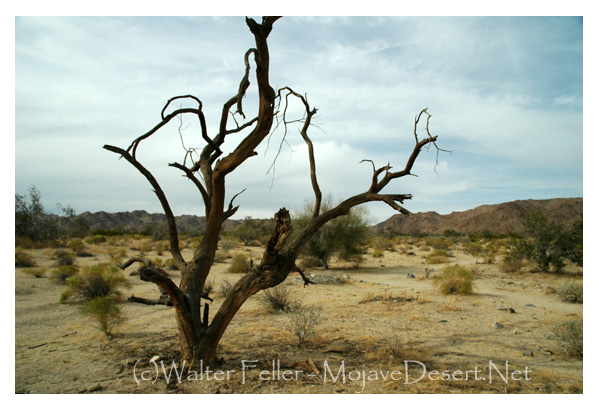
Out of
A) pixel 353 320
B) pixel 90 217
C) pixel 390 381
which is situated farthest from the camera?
pixel 90 217

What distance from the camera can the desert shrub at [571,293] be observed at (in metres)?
10.9

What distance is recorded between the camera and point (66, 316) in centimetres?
966

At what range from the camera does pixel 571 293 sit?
11039 mm

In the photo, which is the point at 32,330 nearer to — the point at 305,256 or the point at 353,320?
the point at 353,320

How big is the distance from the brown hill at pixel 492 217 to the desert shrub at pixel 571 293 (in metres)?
64.4

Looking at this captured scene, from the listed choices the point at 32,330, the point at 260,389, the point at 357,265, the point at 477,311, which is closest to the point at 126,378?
the point at 260,389

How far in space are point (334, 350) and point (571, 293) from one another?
28.4 feet

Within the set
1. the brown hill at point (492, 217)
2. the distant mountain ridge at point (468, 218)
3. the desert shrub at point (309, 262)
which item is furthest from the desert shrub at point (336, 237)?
the distant mountain ridge at point (468, 218)

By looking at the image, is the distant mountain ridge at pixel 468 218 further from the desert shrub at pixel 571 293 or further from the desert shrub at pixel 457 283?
the desert shrub at pixel 571 293

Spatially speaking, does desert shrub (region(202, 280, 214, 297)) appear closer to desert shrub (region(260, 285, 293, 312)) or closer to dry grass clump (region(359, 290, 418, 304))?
desert shrub (region(260, 285, 293, 312))

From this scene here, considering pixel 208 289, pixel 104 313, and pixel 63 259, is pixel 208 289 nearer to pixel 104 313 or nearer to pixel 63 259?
pixel 104 313

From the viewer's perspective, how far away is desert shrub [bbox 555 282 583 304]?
1088cm
